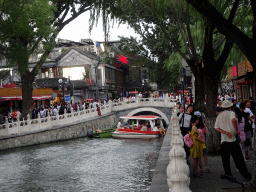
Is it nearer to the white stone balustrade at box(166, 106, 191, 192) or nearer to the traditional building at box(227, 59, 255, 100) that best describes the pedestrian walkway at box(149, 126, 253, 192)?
the white stone balustrade at box(166, 106, 191, 192)

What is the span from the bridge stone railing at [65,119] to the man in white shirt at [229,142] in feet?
67.7

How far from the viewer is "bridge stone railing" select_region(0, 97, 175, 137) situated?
27.8 m

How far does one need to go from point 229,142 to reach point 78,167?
12382mm

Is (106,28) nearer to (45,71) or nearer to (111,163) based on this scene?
(111,163)

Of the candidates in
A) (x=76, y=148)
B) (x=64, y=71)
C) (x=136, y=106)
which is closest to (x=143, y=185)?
(x=76, y=148)

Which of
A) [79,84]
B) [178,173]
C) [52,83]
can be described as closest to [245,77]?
[178,173]

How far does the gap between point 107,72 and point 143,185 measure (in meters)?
46.9

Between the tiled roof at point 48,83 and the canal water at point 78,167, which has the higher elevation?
the tiled roof at point 48,83

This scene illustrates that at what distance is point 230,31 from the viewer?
6457 millimetres

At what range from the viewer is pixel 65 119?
→ 3400 cm

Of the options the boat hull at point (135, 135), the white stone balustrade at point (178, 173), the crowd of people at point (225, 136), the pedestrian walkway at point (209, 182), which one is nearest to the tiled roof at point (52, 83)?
the boat hull at point (135, 135)

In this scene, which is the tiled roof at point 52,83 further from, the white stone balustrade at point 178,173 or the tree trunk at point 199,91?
the white stone balustrade at point 178,173

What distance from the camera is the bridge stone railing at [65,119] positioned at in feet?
91.1

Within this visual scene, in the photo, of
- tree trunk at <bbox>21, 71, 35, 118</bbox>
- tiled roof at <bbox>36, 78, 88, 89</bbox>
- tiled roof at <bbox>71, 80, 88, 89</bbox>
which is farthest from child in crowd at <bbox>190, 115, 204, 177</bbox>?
tiled roof at <bbox>71, 80, 88, 89</bbox>
